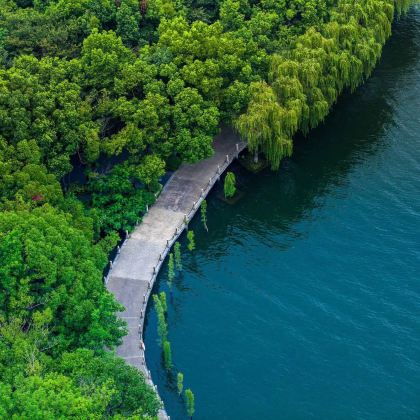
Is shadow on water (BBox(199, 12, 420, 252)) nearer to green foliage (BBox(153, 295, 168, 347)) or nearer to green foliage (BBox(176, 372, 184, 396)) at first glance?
green foliage (BBox(153, 295, 168, 347))

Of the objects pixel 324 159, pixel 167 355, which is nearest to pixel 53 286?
pixel 167 355

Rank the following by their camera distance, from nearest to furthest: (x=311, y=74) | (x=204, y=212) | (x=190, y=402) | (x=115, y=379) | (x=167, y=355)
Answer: (x=115, y=379), (x=190, y=402), (x=167, y=355), (x=204, y=212), (x=311, y=74)

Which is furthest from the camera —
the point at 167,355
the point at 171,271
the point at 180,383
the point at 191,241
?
the point at 191,241

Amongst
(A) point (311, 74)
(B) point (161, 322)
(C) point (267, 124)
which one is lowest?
(B) point (161, 322)

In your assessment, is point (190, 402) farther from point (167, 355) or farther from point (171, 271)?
point (171, 271)

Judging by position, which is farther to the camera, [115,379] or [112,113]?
[112,113]

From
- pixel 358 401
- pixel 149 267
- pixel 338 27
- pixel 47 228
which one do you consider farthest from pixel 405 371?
pixel 338 27

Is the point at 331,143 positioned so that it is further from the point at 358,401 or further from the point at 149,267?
the point at 358,401
